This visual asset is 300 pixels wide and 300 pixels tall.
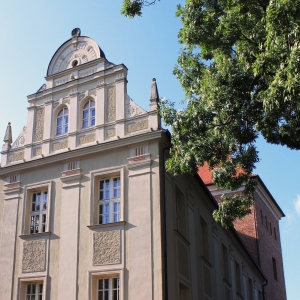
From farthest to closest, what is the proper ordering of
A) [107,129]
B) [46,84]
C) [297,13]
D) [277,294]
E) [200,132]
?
[277,294] < [46,84] < [107,129] < [200,132] < [297,13]

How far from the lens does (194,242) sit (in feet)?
63.8

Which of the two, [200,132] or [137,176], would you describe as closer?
[200,132]

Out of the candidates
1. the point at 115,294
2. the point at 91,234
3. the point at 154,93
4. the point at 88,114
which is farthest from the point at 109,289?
the point at 154,93

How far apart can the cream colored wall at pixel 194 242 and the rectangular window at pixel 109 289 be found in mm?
1680

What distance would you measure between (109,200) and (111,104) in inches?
141

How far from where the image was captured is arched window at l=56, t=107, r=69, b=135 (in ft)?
63.4

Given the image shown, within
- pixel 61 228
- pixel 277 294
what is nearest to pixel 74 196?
pixel 61 228

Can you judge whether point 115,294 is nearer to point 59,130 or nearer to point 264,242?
point 59,130

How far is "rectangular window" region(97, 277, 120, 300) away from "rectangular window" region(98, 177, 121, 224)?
1.95 m

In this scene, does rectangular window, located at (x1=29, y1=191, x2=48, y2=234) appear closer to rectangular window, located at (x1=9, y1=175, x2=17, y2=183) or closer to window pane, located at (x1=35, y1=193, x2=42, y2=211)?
window pane, located at (x1=35, y1=193, x2=42, y2=211)

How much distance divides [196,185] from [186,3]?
28.8 ft

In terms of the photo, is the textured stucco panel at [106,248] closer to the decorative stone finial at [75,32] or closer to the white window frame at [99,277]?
the white window frame at [99,277]

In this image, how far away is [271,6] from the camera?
11.8m

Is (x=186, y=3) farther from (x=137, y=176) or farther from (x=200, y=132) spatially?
(x=137, y=176)
